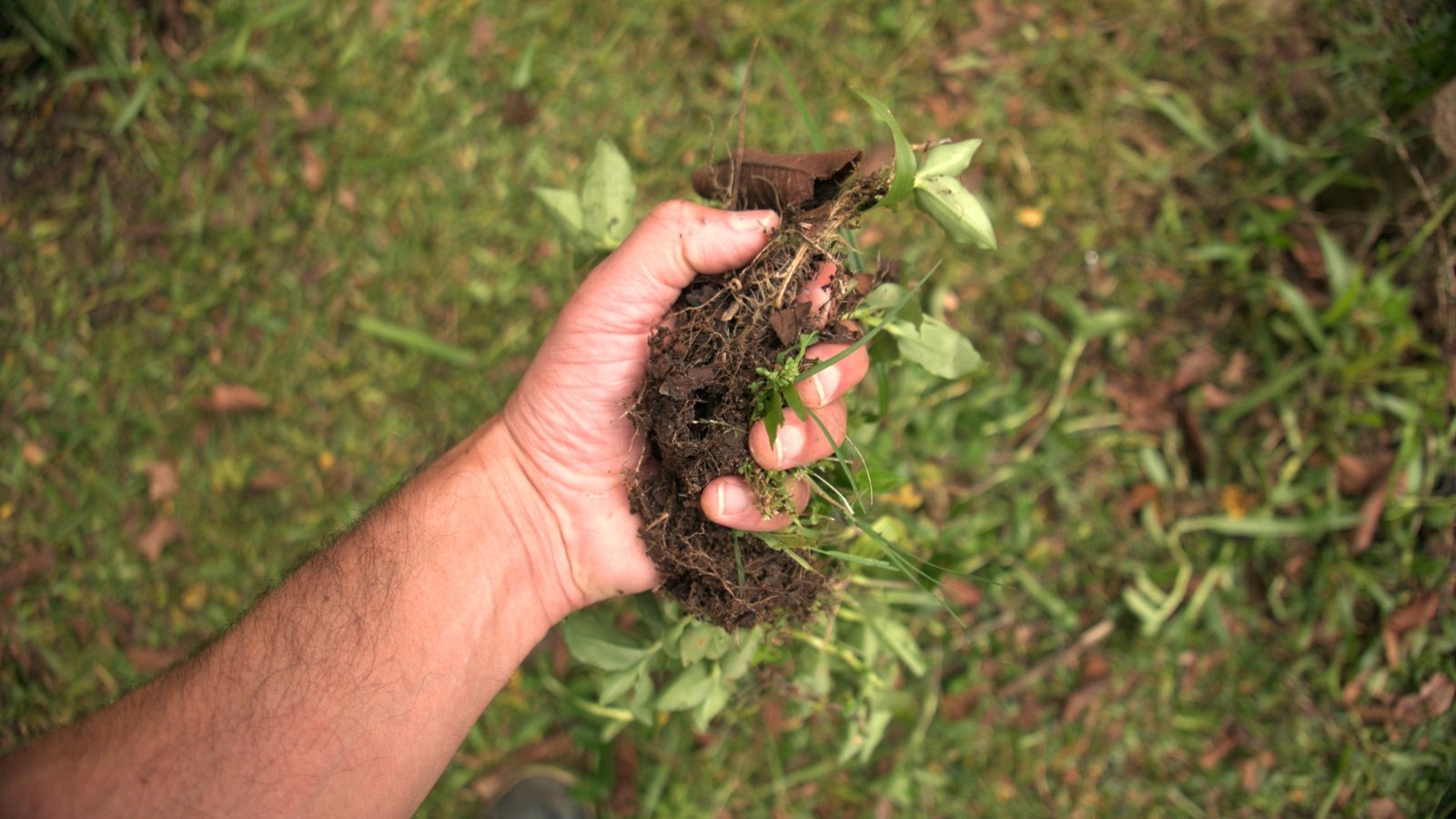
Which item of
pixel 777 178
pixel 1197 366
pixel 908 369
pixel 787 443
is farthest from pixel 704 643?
pixel 1197 366

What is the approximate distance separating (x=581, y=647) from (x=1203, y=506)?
84.6 inches

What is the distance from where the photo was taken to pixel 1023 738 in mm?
2703

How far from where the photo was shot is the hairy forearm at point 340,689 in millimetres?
1659

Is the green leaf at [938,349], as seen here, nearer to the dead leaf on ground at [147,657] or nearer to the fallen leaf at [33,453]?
the dead leaf on ground at [147,657]

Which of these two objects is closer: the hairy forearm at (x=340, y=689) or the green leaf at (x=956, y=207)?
the green leaf at (x=956, y=207)

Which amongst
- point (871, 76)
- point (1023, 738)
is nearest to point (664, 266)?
point (871, 76)

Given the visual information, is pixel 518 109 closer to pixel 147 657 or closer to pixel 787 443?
pixel 787 443

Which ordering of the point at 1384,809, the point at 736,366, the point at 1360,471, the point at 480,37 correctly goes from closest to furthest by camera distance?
the point at 736,366
the point at 1384,809
the point at 1360,471
the point at 480,37

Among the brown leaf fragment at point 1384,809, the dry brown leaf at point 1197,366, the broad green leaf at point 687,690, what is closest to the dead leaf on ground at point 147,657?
the broad green leaf at point 687,690

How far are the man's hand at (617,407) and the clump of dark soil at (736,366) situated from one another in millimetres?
48

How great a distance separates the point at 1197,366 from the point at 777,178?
6.29 ft

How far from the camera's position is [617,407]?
71.5 inches

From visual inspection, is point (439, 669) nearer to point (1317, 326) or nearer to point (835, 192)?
point (835, 192)

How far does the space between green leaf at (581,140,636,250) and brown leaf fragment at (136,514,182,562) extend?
2.10 meters
